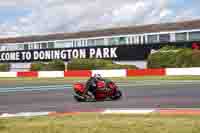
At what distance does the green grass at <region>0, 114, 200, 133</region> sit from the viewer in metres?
7.36

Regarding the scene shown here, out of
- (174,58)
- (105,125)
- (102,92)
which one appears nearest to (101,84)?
(102,92)

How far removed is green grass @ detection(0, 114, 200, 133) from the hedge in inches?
923

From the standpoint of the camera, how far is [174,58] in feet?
109

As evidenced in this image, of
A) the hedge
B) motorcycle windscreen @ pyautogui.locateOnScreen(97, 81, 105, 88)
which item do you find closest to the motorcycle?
motorcycle windscreen @ pyautogui.locateOnScreen(97, 81, 105, 88)

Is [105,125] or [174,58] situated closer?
[105,125]

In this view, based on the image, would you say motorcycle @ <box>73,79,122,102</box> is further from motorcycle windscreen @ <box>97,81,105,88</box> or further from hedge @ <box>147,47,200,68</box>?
hedge @ <box>147,47,200,68</box>

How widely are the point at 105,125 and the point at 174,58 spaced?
26.1 meters

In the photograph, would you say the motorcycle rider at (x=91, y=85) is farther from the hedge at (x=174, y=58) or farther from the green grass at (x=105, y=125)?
the hedge at (x=174, y=58)

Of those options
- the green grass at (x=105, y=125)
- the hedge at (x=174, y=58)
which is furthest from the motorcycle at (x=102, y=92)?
the hedge at (x=174, y=58)

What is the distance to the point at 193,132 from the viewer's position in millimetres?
6977

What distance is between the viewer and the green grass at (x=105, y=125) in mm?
7355

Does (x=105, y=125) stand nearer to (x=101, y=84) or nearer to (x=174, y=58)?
(x=101, y=84)

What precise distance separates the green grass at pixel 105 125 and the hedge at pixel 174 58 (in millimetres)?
23432

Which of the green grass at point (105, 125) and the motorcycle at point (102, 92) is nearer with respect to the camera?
the green grass at point (105, 125)
